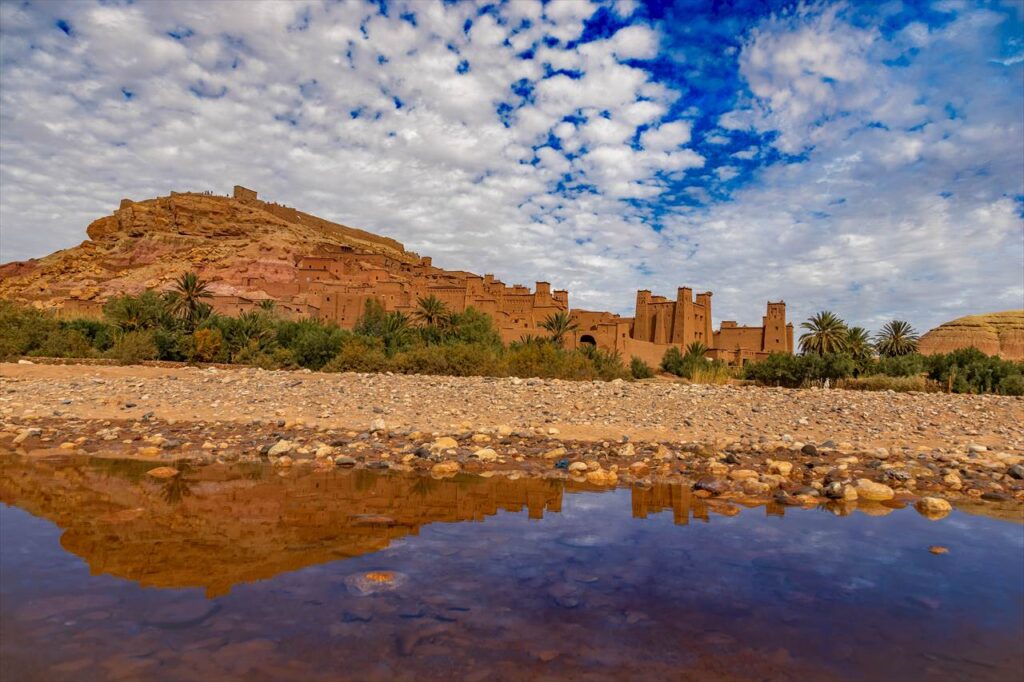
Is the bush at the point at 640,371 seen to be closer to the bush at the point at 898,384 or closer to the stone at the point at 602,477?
the bush at the point at 898,384

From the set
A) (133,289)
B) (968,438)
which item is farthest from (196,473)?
(133,289)

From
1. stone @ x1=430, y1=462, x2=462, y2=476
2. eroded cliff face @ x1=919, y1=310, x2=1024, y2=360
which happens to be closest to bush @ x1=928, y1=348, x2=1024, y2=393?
stone @ x1=430, y1=462, x2=462, y2=476

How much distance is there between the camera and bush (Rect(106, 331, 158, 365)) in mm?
21188

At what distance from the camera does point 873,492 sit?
6.67 m

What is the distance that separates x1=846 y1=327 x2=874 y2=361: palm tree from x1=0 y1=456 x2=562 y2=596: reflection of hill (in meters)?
36.4

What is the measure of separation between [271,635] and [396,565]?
1169mm

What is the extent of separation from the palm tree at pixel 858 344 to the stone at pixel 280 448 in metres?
37.3

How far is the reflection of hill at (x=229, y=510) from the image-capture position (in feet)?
13.2

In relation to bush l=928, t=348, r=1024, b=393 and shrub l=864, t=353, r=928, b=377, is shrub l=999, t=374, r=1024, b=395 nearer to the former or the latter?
bush l=928, t=348, r=1024, b=393

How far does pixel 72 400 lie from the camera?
460 inches

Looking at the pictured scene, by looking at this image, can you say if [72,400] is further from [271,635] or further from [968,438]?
[968,438]

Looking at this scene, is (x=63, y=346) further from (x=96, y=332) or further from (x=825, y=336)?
(x=825, y=336)

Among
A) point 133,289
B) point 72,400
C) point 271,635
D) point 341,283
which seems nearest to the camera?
point 271,635

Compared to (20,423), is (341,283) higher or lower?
higher
